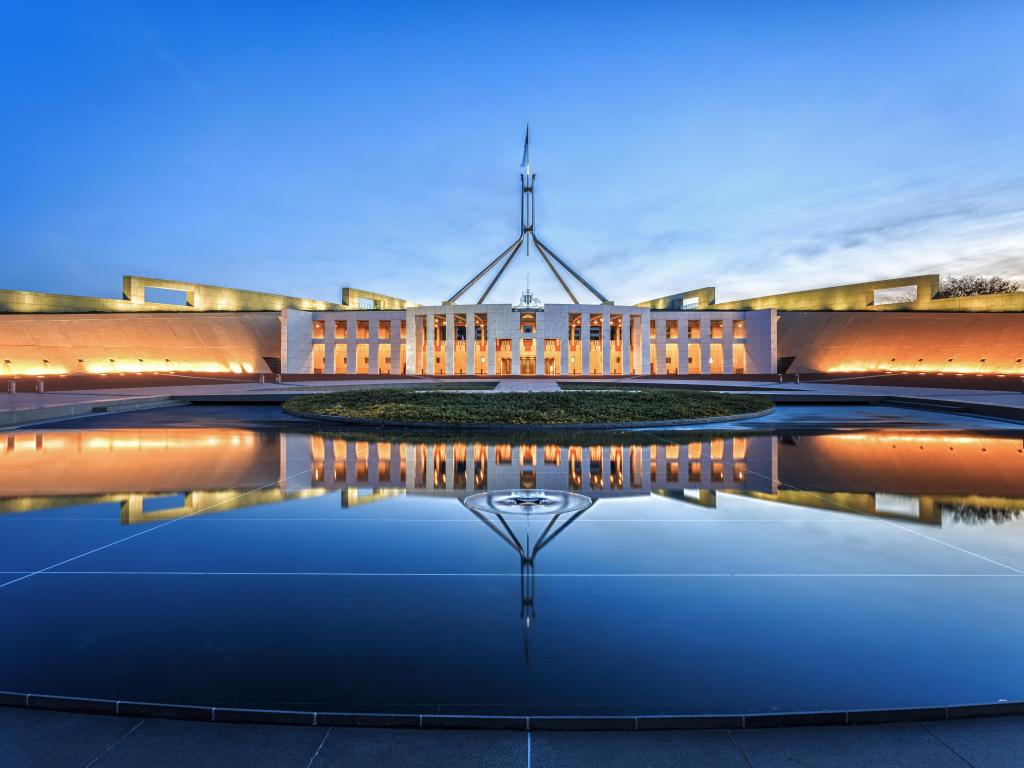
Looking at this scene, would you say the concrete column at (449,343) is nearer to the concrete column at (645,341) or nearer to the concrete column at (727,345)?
the concrete column at (645,341)

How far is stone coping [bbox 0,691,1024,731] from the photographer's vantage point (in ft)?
8.57

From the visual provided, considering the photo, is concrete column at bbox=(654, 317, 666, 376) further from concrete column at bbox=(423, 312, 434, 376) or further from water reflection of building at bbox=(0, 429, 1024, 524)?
water reflection of building at bbox=(0, 429, 1024, 524)

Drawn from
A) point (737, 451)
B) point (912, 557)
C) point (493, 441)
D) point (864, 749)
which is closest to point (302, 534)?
point (864, 749)

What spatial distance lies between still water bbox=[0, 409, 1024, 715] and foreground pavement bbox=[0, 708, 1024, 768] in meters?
0.15

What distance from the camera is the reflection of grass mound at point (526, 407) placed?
15125 mm

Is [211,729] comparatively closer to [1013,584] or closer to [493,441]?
[1013,584]

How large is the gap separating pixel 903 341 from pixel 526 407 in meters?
36.3

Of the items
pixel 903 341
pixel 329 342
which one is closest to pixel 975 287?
pixel 903 341

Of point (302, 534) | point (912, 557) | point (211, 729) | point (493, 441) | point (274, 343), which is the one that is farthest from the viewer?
point (274, 343)

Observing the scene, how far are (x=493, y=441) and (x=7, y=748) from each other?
995cm

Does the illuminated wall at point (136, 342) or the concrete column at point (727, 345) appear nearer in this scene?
the illuminated wall at point (136, 342)

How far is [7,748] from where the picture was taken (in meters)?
2.46

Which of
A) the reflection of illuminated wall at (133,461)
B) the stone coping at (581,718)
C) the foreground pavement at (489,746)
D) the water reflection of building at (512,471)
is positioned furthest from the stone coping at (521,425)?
the foreground pavement at (489,746)

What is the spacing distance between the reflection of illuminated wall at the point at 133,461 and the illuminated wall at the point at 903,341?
42.1m
